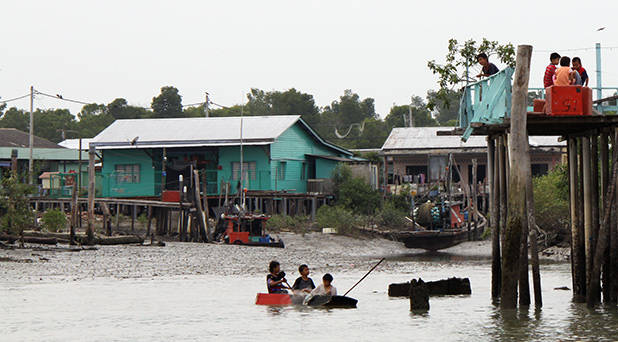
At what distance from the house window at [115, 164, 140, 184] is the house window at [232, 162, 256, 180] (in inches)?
→ 228

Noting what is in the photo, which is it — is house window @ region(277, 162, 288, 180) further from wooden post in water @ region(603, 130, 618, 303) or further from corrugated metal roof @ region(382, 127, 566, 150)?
wooden post in water @ region(603, 130, 618, 303)

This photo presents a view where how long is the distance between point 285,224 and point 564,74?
29888 mm

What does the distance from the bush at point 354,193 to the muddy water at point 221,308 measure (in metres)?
16.2

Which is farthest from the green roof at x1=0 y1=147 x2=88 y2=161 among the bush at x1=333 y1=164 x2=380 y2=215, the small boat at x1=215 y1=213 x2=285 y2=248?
the small boat at x1=215 y1=213 x2=285 y2=248

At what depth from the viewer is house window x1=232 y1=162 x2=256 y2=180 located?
47562 millimetres

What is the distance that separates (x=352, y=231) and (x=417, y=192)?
A: 6.58m

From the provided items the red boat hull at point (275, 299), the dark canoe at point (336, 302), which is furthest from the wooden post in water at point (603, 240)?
the red boat hull at point (275, 299)

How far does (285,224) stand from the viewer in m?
45.1

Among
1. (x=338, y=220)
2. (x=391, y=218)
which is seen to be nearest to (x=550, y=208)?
(x=391, y=218)

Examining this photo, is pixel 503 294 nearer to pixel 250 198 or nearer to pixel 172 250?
pixel 172 250

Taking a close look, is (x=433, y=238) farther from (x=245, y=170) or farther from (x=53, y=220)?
(x=53, y=220)

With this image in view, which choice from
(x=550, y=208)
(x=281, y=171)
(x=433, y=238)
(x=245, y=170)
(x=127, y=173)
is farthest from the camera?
(x=127, y=173)

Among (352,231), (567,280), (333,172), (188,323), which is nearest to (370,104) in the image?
(333,172)

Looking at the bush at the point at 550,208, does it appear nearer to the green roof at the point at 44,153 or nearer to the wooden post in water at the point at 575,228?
the wooden post in water at the point at 575,228
